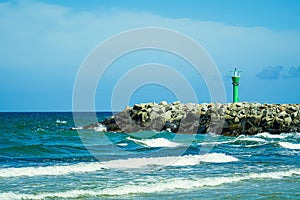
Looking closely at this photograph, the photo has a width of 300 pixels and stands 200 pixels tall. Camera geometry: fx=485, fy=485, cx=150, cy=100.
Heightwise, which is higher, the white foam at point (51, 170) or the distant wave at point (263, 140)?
the distant wave at point (263, 140)

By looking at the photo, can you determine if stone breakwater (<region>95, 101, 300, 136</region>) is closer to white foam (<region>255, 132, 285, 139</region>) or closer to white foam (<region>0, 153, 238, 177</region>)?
white foam (<region>255, 132, 285, 139</region>)

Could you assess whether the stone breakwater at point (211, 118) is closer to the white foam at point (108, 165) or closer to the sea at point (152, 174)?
the sea at point (152, 174)

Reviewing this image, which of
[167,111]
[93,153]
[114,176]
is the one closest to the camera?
[114,176]

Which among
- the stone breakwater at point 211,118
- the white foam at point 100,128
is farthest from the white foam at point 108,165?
the white foam at point 100,128

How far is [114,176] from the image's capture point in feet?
45.6

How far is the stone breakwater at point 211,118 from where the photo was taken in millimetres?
31328

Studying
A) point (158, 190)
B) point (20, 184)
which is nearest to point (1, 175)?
point (20, 184)

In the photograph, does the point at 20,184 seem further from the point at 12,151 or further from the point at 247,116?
the point at 247,116

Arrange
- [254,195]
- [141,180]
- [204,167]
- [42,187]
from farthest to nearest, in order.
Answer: [204,167]
[141,180]
[42,187]
[254,195]

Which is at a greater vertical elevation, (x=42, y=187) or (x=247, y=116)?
(x=247, y=116)

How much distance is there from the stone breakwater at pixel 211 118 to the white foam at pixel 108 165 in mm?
13378

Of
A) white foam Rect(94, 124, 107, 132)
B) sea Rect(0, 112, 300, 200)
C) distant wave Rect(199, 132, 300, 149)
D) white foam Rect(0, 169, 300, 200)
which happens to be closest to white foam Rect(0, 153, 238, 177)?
sea Rect(0, 112, 300, 200)

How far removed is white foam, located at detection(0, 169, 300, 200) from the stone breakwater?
1763cm

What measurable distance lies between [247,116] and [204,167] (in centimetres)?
1677
